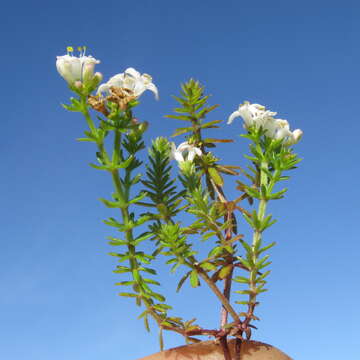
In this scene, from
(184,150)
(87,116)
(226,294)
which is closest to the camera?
(87,116)

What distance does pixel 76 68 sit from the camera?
7.98ft

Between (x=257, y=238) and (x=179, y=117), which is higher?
(x=179, y=117)

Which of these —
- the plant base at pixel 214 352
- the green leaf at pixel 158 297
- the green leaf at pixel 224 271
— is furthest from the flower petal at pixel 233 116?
the plant base at pixel 214 352

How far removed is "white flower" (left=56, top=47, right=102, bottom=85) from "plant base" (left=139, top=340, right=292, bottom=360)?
1.42 meters

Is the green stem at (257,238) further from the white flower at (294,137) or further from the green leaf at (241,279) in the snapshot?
the white flower at (294,137)

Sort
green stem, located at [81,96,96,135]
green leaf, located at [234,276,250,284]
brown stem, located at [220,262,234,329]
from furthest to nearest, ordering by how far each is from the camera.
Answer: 1. brown stem, located at [220,262,234,329]
2. green leaf, located at [234,276,250,284]
3. green stem, located at [81,96,96,135]

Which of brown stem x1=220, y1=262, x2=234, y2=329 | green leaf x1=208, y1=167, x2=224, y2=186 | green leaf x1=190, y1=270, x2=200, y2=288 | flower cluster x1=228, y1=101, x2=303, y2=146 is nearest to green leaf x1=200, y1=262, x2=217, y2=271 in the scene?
green leaf x1=190, y1=270, x2=200, y2=288

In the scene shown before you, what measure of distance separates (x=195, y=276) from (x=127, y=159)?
2.21 feet

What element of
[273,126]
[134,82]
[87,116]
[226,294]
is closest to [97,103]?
[87,116]

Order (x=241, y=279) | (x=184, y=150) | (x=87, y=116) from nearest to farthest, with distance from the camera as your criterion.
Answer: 1. (x=87, y=116)
2. (x=241, y=279)
3. (x=184, y=150)

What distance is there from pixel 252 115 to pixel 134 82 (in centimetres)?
69

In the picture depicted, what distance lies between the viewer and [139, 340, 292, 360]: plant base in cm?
258

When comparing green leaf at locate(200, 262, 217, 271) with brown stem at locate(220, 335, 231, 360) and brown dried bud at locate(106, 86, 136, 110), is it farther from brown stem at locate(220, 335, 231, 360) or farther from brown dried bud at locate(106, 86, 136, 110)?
brown dried bud at locate(106, 86, 136, 110)

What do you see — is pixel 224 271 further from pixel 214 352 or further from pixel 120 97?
pixel 120 97
